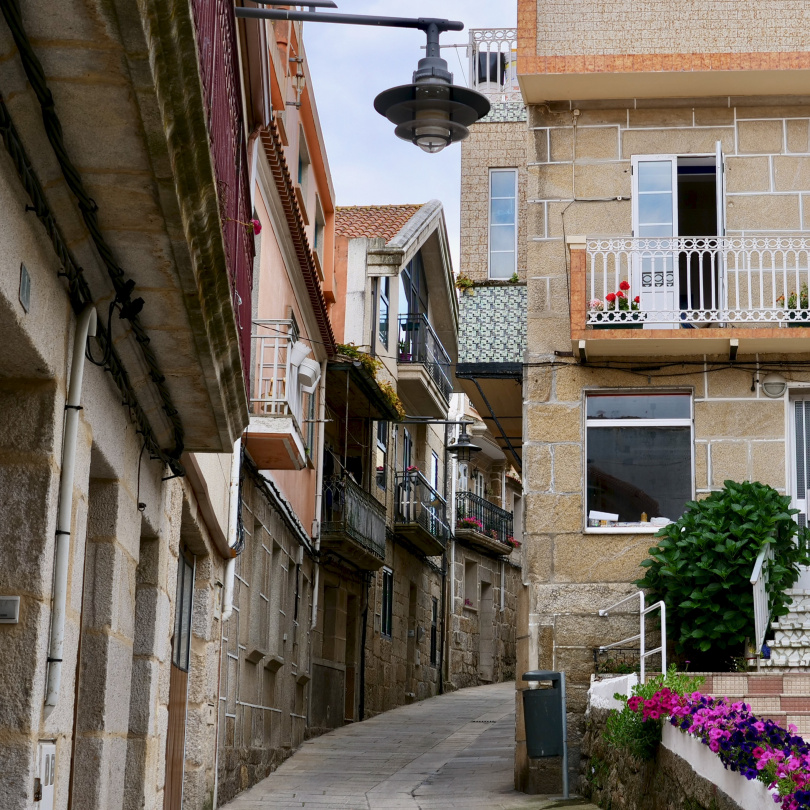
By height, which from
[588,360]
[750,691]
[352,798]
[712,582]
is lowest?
[352,798]

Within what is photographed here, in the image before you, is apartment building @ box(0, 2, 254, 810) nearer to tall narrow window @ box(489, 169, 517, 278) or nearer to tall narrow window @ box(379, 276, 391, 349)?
tall narrow window @ box(489, 169, 517, 278)

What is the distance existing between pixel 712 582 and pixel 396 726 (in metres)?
9.38

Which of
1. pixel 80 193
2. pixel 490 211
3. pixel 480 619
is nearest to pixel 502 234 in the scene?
pixel 490 211

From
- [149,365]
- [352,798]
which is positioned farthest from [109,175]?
[352,798]

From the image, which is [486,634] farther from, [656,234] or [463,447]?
[656,234]

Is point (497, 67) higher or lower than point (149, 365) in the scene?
higher

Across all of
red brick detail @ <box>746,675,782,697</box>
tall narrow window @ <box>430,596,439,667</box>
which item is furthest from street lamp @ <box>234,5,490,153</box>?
tall narrow window @ <box>430,596,439,667</box>

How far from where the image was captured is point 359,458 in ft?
81.1

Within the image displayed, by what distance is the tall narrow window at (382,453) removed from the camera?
1003 inches

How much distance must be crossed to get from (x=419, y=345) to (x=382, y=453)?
248 cm

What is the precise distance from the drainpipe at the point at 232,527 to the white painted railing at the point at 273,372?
46.8 inches

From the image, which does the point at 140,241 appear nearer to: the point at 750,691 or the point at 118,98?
the point at 118,98

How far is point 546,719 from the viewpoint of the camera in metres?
13.6

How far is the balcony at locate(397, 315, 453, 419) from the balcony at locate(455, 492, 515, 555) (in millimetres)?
5924
